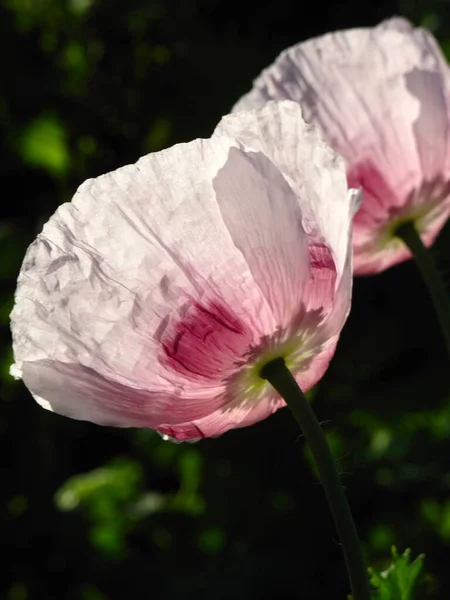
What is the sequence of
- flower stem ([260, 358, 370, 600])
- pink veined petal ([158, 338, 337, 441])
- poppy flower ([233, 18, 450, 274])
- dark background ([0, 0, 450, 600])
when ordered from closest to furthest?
flower stem ([260, 358, 370, 600]) < pink veined petal ([158, 338, 337, 441]) < poppy flower ([233, 18, 450, 274]) < dark background ([0, 0, 450, 600])

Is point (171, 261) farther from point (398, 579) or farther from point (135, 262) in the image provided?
point (398, 579)

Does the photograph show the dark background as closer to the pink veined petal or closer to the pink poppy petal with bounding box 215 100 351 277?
the pink veined petal

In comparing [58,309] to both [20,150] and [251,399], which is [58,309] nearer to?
[251,399]

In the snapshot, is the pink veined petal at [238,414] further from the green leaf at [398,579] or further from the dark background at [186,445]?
the dark background at [186,445]

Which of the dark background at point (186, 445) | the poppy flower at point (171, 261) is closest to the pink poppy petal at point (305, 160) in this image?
the poppy flower at point (171, 261)

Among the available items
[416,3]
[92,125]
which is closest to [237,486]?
[92,125]

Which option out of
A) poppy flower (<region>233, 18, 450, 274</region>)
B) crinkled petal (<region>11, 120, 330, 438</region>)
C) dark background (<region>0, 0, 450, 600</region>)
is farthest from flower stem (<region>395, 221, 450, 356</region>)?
dark background (<region>0, 0, 450, 600</region>)

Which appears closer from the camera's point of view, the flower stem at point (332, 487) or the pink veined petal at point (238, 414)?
the flower stem at point (332, 487)
